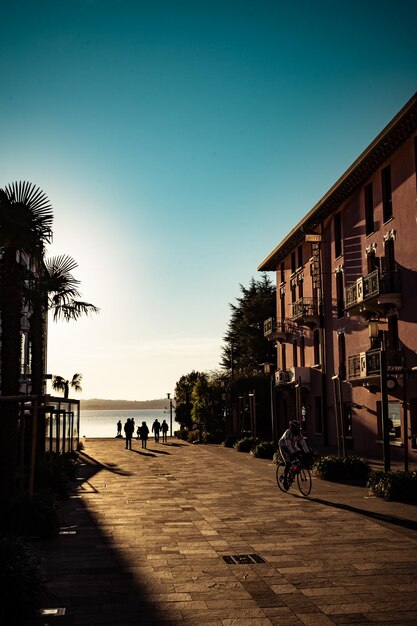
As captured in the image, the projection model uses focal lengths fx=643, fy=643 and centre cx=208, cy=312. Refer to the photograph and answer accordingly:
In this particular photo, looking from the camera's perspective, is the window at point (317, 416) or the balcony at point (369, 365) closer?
the balcony at point (369, 365)

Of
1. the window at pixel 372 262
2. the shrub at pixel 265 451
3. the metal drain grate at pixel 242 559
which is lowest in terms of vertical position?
the shrub at pixel 265 451

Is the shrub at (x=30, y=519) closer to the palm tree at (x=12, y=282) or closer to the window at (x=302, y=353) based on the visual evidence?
the palm tree at (x=12, y=282)

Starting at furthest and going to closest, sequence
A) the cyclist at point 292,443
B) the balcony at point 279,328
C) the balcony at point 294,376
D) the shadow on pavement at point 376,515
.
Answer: the balcony at point 279,328, the balcony at point 294,376, the cyclist at point 292,443, the shadow on pavement at point 376,515

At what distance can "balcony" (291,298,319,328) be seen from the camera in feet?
117

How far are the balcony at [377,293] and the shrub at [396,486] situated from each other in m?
11.9

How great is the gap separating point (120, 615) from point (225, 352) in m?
64.9

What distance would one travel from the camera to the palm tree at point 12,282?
11102 millimetres

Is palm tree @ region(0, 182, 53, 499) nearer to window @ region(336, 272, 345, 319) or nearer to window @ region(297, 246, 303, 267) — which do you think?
window @ region(336, 272, 345, 319)

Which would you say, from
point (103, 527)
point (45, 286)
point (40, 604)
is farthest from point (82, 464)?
point (40, 604)

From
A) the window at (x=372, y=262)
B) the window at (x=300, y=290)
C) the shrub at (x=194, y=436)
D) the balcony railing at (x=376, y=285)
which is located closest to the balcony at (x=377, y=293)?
the balcony railing at (x=376, y=285)

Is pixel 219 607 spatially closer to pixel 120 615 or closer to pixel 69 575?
pixel 120 615

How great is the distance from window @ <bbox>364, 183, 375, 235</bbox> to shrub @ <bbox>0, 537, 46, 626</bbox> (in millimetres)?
25048

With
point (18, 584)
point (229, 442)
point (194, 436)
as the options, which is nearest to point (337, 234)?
point (229, 442)

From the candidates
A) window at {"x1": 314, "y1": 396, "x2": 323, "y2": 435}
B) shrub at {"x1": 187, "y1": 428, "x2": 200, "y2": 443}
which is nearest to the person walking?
shrub at {"x1": 187, "y1": 428, "x2": 200, "y2": 443}
